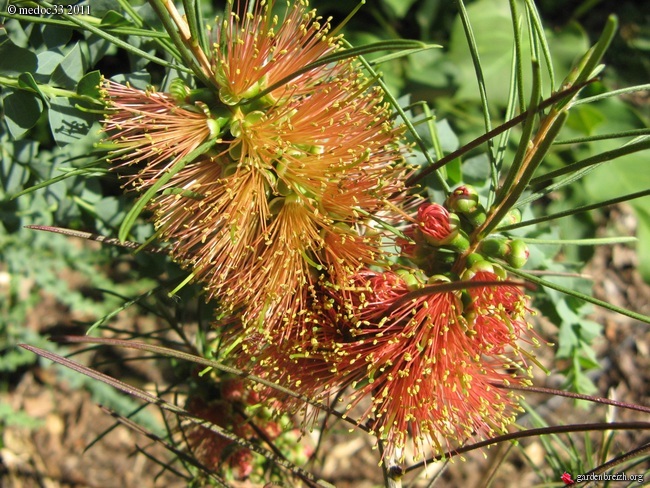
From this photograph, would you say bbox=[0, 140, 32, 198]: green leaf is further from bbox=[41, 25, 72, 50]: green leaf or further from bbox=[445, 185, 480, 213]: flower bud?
bbox=[445, 185, 480, 213]: flower bud

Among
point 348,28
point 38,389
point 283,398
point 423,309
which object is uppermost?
point 348,28

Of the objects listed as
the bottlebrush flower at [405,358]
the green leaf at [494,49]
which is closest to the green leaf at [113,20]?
the bottlebrush flower at [405,358]

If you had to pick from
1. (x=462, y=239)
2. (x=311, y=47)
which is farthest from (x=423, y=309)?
(x=311, y=47)

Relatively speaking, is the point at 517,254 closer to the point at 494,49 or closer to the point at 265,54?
the point at 265,54

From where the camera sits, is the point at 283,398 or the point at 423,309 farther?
the point at 283,398

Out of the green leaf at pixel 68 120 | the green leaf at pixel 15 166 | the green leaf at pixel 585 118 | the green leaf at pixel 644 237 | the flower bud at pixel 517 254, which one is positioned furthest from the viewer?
the green leaf at pixel 644 237

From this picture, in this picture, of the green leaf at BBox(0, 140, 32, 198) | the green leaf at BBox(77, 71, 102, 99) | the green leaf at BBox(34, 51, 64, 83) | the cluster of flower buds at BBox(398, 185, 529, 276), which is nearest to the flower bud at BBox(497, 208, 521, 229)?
the cluster of flower buds at BBox(398, 185, 529, 276)

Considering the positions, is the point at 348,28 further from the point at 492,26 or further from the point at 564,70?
the point at 564,70

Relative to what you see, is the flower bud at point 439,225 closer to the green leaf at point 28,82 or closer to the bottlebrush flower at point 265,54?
the bottlebrush flower at point 265,54
